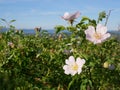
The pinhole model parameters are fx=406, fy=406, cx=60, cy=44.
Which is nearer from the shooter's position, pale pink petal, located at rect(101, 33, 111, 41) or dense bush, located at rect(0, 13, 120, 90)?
pale pink petal, located at rect(101, 33, 111, 41)

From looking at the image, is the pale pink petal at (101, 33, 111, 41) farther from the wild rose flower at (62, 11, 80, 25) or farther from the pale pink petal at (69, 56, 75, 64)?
the pale pink petal at (69, 56, 75, 64)

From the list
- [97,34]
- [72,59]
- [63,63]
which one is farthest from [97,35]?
[63,63]

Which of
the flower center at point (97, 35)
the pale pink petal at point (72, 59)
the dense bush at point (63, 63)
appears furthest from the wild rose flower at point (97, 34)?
the pale pink petal at point (72, 59)

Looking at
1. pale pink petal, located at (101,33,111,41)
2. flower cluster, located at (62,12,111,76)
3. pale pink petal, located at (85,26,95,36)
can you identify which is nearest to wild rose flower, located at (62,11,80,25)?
flower cluster, located at (62,12,111,76)

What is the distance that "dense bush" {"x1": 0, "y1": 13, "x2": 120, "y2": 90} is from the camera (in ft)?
14.4

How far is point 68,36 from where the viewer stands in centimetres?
473

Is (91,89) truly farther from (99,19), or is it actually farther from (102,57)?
(99,19)

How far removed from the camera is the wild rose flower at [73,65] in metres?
4.37

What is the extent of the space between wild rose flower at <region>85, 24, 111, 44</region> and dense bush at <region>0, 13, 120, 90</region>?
12 centimetres

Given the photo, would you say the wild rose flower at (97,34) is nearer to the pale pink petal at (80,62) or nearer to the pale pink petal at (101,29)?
the pale pink petal at (101,29)

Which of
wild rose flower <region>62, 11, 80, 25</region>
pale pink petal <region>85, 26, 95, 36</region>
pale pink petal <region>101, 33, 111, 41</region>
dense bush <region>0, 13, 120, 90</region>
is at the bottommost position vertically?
dense bush <region>0, 13, 120, 90</region>

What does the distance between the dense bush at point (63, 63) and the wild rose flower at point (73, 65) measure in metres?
0.06

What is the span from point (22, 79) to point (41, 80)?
276 mm

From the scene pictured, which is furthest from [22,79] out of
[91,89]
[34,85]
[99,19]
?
[99,19]
